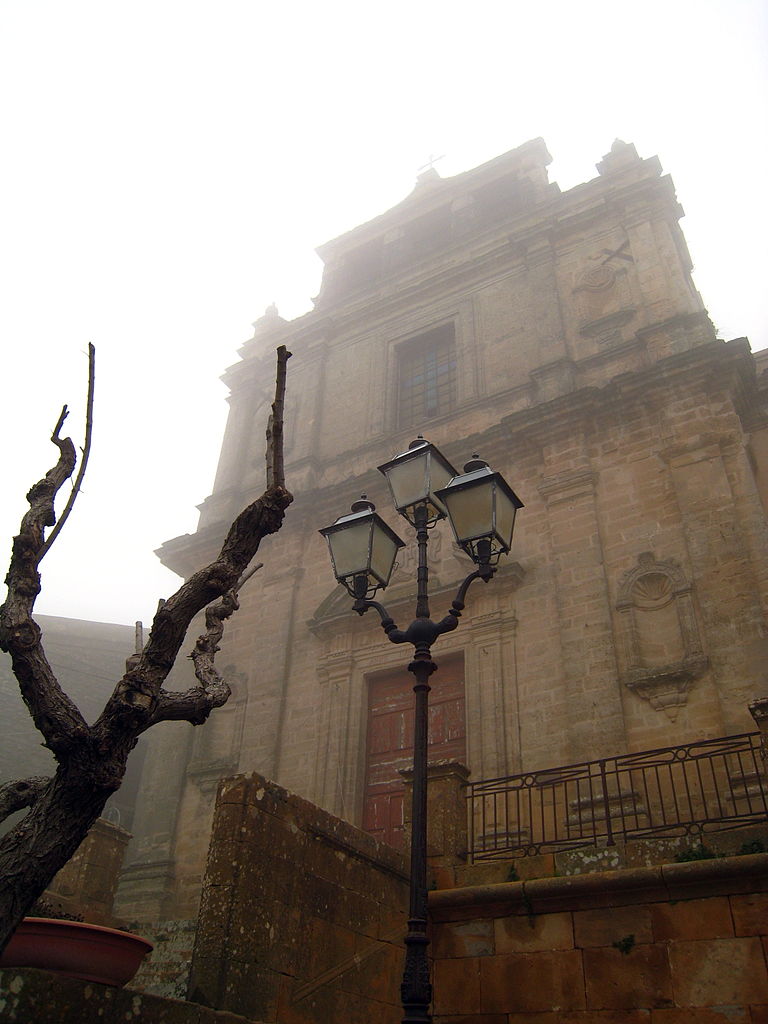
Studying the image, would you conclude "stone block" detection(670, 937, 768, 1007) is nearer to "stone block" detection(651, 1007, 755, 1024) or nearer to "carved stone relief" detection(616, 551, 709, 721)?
"stone block" detection(651, 1007, 755, 1024)

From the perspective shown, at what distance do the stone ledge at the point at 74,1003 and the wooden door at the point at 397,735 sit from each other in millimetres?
6918

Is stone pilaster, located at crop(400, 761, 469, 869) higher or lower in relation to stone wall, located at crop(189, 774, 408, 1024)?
higher

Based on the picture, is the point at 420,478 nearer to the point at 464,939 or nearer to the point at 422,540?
the point at 422,540

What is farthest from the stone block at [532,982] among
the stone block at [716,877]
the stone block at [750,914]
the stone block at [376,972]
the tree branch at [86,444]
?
the tree branch at [86,444]

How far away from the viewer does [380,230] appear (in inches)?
836

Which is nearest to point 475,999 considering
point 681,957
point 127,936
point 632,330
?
point 681,957

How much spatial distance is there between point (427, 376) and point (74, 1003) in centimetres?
1446

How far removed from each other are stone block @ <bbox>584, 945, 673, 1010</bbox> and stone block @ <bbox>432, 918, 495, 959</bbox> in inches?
34.0

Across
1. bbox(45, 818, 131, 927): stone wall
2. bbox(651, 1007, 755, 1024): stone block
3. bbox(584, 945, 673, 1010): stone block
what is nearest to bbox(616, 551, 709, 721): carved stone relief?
bbox(584, 945, 673, 1010): stone block

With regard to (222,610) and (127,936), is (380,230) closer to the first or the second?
(222,610)

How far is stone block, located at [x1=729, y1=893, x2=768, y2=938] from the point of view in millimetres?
5965

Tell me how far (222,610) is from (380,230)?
16.5 meters

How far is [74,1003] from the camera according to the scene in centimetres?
391

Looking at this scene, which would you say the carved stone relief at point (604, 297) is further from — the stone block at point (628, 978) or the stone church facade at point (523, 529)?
the stone block at point (628, 978)
